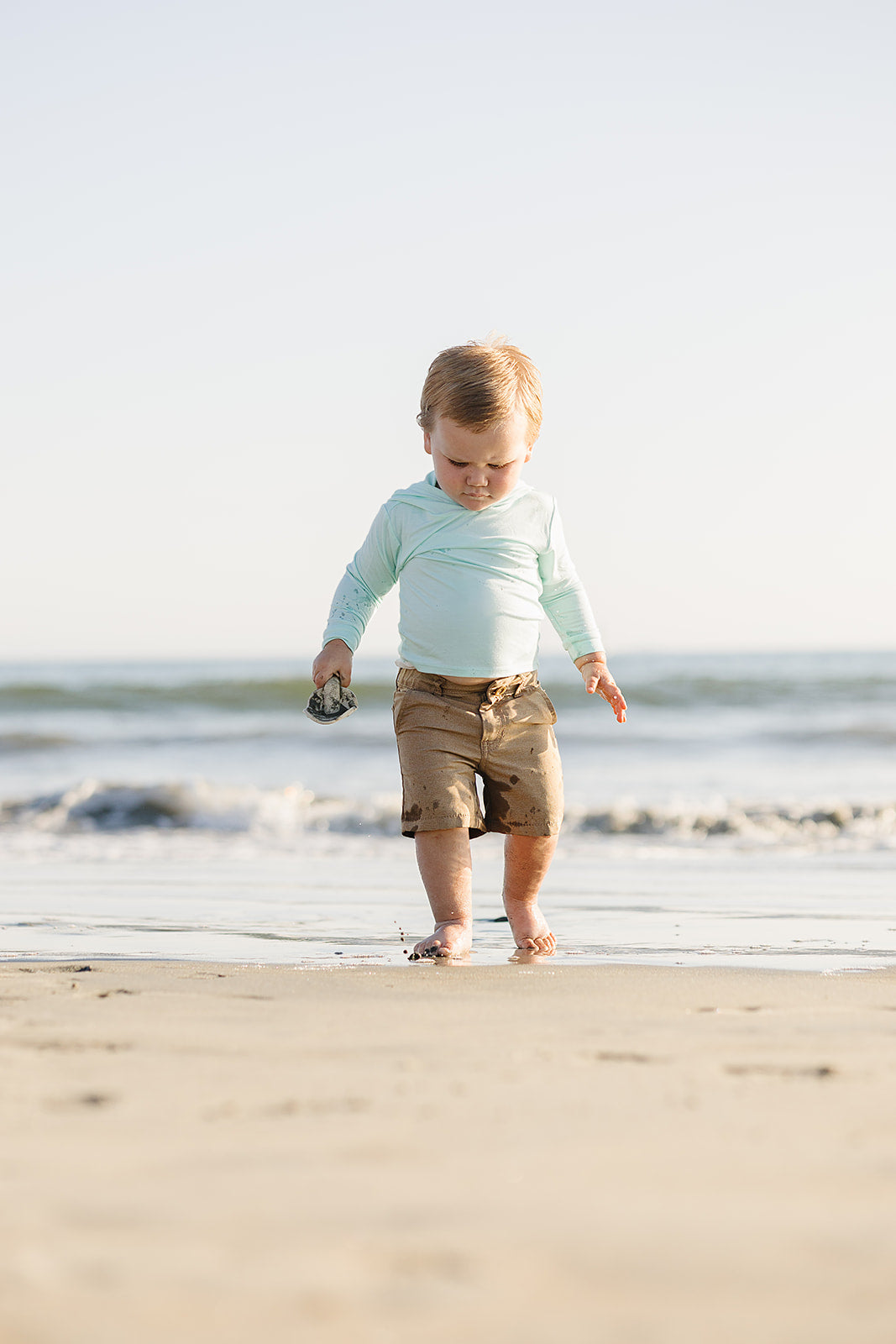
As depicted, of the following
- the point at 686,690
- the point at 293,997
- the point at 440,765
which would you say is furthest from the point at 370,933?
the point at 686,690

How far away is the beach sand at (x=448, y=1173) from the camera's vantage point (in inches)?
42.6

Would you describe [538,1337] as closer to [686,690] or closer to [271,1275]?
[271,1275]

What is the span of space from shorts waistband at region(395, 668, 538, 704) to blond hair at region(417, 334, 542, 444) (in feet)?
2.05

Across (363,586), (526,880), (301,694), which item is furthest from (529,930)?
(301,694)

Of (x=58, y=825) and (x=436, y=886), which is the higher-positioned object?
(x=436, y=886)

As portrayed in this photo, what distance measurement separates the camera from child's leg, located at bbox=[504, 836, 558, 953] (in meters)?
3.38

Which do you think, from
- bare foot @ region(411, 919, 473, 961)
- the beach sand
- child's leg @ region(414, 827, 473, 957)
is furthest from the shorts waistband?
the beach sand

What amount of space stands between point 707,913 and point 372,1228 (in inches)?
121

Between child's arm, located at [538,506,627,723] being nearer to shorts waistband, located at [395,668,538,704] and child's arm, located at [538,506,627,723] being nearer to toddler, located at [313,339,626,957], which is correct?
toddler, located at [313,339,626,957]

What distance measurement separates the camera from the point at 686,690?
19.1 metres

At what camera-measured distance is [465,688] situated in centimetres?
339

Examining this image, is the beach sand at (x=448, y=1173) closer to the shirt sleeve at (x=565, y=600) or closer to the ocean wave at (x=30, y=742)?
the shirt sleeve at (x=565, y=600)

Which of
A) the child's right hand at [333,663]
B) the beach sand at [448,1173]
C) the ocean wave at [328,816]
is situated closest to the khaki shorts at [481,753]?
the child's right hand at [333,663]

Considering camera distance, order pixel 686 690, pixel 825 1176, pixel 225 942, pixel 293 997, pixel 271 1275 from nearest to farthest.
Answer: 1. pixel 271 1275
2. pixel 825 1176
3. pixel 293 997
4. pixel 225 942
5. pixel 686 690
